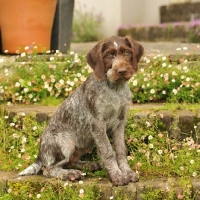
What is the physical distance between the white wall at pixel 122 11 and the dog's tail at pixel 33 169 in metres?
8.93

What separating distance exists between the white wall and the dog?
347 inches

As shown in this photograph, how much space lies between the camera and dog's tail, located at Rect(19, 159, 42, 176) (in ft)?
15.4

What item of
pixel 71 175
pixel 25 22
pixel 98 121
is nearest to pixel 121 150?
pixel 98 121

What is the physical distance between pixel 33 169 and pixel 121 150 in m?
0.89

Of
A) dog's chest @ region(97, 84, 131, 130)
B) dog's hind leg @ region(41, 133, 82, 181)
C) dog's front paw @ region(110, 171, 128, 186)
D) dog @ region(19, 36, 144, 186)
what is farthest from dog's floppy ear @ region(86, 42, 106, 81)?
dog's front paw @ region(110, 171, 128, 186)

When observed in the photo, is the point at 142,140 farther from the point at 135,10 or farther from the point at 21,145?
the point at 135,10

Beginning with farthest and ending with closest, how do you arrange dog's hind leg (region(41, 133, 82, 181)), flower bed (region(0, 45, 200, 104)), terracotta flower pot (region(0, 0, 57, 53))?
terracotta flower pot (region(0, 0, 57, 53)) → flower bed (region(0, 45, 200, 104)) → dog's hind leg (region(41, 133, 82, 181))

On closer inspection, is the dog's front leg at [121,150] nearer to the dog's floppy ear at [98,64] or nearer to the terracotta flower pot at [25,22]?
the dog's floppy ear at [98,64]

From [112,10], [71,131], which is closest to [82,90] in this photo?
[71,131]

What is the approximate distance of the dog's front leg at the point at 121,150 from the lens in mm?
4469

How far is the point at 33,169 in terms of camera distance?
15.5 ft

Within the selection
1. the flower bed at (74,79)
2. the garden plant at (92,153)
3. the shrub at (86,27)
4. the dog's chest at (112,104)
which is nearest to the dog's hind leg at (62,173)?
the garden plant at (92,153)

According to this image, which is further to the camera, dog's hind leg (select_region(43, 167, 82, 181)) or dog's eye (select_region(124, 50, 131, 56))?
dog's hind leg (select_region(43, 167, 82, 181))

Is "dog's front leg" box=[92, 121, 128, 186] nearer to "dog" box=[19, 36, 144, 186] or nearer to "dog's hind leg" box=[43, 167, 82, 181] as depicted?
"dog" box=[19, 36, 144, 186]
